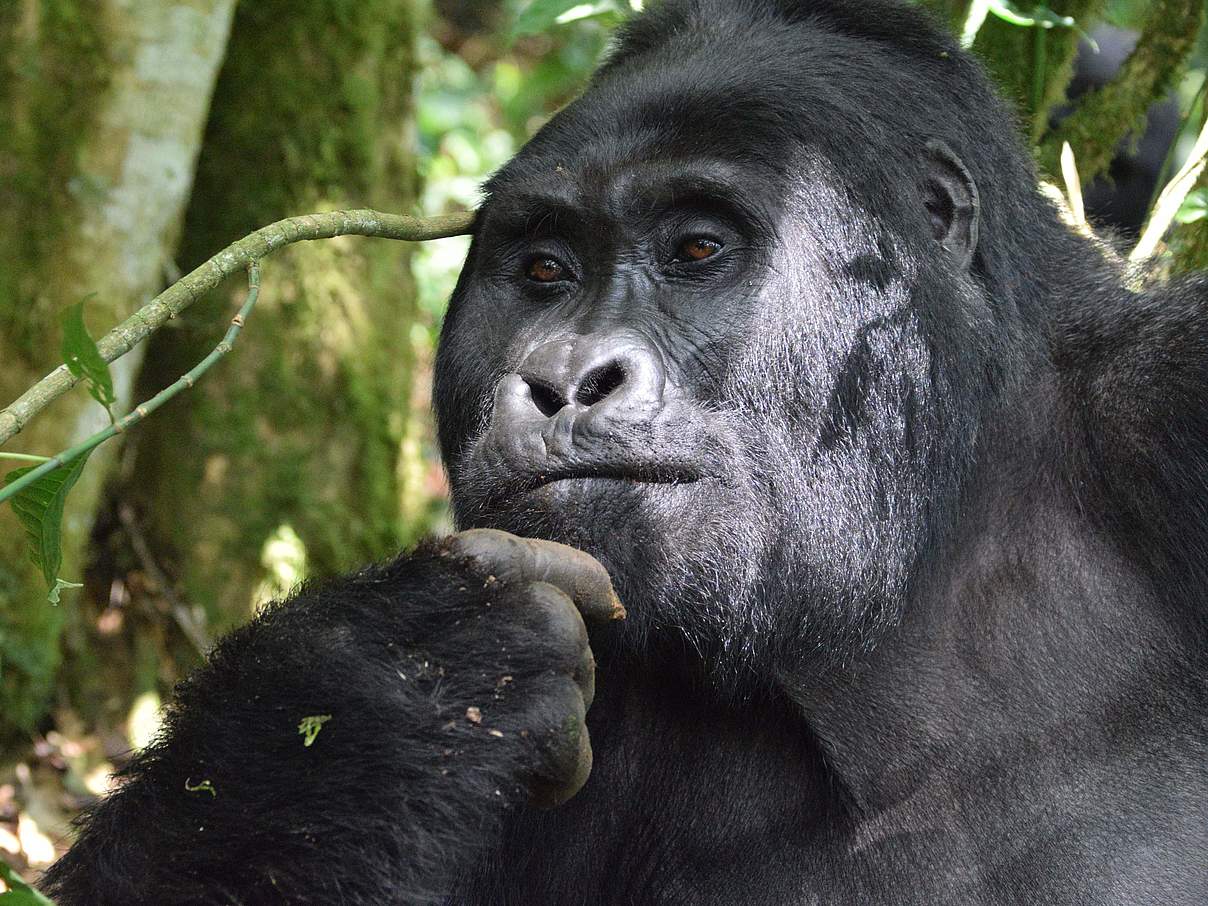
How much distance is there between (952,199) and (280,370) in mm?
4239

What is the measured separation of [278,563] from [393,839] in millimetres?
4242

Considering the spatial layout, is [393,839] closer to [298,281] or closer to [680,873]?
[680,873]

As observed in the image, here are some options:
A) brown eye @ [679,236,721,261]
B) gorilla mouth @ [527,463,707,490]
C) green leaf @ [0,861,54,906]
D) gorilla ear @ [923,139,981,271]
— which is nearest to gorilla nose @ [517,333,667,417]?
gorilla mouth @ [527,463,707,490]

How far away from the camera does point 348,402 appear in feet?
24.4

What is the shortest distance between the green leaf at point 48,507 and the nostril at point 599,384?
1031mm

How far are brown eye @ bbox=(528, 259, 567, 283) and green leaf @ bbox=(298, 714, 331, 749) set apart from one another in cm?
125

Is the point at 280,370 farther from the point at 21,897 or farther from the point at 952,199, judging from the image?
the point at 21,897

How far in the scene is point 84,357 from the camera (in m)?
2.49

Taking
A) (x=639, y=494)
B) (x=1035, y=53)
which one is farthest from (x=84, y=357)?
(x=1035, y=53)

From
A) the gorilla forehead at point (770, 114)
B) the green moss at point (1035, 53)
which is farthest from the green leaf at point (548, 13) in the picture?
the green moss at point (1035, 53)

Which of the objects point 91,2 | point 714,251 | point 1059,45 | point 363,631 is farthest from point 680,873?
point 91,2

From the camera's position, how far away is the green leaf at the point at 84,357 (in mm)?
2469

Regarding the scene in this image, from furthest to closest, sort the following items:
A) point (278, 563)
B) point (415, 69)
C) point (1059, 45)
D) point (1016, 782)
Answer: point (415, 69), point (278, 563), point (1059, 45), point (1016, 782)

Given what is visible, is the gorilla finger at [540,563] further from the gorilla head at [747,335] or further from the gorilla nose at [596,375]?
the gorilla nose at [596,375]
